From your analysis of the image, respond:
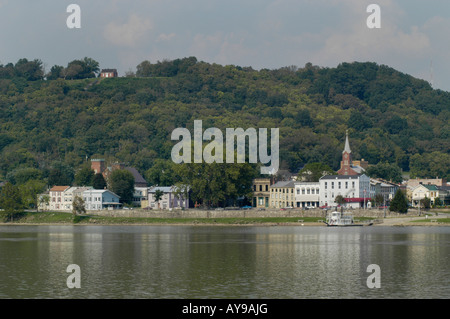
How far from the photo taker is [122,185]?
532 ft

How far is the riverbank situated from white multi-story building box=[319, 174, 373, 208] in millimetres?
20204

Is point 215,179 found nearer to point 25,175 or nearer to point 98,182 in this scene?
point 98,182

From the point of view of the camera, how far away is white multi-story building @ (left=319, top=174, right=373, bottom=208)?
495 feet

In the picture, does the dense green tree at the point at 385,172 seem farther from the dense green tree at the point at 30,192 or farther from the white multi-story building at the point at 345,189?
the dense green tree at the point at 30,192

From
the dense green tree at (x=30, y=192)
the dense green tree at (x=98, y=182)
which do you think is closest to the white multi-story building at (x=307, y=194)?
the dense green tree at (x=98, y=182)

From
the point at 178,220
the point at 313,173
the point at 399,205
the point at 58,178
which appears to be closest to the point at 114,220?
the point at 178,220

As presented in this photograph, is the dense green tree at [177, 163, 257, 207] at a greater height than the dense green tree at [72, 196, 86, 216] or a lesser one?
greater

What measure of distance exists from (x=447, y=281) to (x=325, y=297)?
1087 cm

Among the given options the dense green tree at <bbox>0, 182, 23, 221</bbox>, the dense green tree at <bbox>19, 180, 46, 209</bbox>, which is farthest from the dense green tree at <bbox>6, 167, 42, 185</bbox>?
the dense green tree at <bbox>0, 182, 23, 221</bbox>

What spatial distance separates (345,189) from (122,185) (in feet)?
158

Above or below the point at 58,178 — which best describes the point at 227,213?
below

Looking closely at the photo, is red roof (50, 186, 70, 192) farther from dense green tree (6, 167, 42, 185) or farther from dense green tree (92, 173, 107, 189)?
dense green tree (6, 167, 42, 185)

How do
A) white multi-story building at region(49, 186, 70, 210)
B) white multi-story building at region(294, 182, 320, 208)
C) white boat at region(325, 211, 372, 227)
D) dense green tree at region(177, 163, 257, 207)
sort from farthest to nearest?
white multi-story building at region(49, 186, 70, 210) → white multi-story building at region(294, 182, 320, 208) → dense green tree at region(177, 163, 257, 207) → white boat at region(325, 211, 372, 227)

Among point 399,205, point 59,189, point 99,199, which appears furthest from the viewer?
point 59,189
